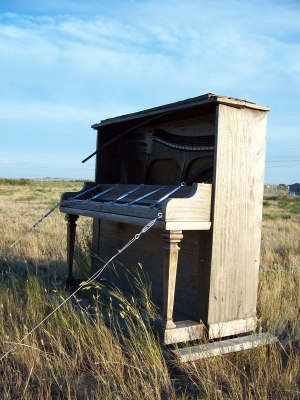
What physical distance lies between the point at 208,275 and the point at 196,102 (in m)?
1.52

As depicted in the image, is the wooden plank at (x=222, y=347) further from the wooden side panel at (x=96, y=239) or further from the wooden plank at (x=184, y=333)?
the wooden side panel at (x=96, y=239)

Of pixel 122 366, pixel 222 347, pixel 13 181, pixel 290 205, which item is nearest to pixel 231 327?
pixel 222 347

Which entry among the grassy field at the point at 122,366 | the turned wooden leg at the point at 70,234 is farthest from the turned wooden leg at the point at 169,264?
the turned wooden leg at the point at 70,234

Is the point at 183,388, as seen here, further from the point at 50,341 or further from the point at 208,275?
the point at 50,341

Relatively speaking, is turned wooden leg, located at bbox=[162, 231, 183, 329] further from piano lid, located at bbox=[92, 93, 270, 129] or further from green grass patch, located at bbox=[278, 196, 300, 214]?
green grass patch, located at bbox=[278, 196, 300, 214]

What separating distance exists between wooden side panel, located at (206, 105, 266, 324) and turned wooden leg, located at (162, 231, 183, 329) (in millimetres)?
437

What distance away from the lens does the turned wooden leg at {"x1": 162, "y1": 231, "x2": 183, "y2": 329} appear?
12.6 feet

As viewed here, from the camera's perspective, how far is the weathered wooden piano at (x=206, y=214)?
13.1 ft

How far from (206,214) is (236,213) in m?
0.36

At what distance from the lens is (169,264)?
3.86 m

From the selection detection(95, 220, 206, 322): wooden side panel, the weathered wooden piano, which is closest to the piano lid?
the weathered wooden piano

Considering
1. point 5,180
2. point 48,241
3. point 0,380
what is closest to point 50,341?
point 0,380

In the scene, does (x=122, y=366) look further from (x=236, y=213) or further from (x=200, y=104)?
(x=200, y=104)

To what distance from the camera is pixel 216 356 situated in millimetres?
3957
